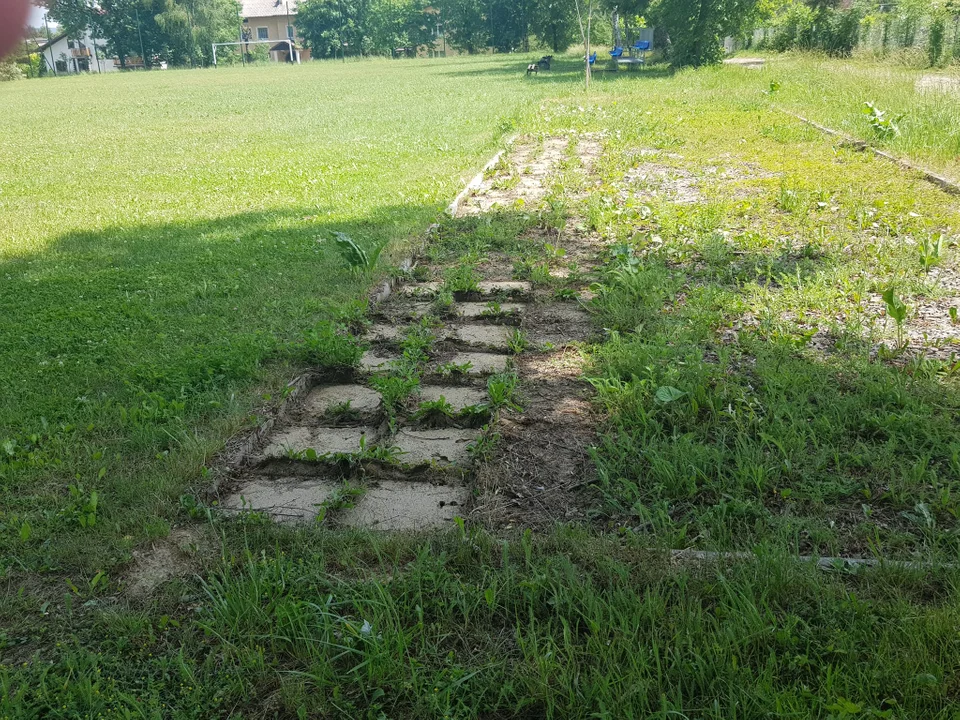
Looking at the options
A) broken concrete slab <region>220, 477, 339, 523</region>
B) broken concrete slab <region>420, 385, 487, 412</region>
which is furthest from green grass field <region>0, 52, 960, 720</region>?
broken concrete slab <region>420, 385, 487, 412</region>

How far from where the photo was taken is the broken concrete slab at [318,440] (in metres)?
3.64

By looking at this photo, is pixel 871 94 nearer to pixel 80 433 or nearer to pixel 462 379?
pixel 462 379

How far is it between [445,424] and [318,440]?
2.02 ft

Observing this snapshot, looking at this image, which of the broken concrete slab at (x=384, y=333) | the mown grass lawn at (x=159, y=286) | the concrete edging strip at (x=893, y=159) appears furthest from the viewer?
the concrete edging strip at (x=893, y=159)

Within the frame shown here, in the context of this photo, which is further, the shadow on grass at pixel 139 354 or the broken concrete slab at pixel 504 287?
the broken concrete slab at pixel 504 287

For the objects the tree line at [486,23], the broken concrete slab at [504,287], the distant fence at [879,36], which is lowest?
the broken concrete slab at [504,287]

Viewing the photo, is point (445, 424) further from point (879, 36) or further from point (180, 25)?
point (180, 25)

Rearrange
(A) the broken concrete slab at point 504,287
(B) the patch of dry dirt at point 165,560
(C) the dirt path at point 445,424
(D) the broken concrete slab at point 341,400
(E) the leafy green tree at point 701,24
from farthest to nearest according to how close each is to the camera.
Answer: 1. (E) the leafy green tree at point 701,24
2. (A) the broken concrete slab at point 504,287
3. (D) the broken concrete slab at point 341,400
4. (C) the dirt path at point 445,424
5. (B) the patch of dry dirt at point 165,560

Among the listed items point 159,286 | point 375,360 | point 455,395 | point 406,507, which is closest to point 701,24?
point 159,286

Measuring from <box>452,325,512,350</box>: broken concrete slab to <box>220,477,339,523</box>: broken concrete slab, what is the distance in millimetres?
1704

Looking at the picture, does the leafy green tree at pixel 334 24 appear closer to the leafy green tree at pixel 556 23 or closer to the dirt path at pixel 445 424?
the leafy green tree at pixel 556 23

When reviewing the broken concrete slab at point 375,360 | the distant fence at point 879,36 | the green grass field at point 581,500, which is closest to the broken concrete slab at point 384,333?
the broken concrete slab at point 375,360

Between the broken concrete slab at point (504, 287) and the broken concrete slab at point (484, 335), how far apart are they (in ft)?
1.99

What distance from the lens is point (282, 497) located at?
130 inches
